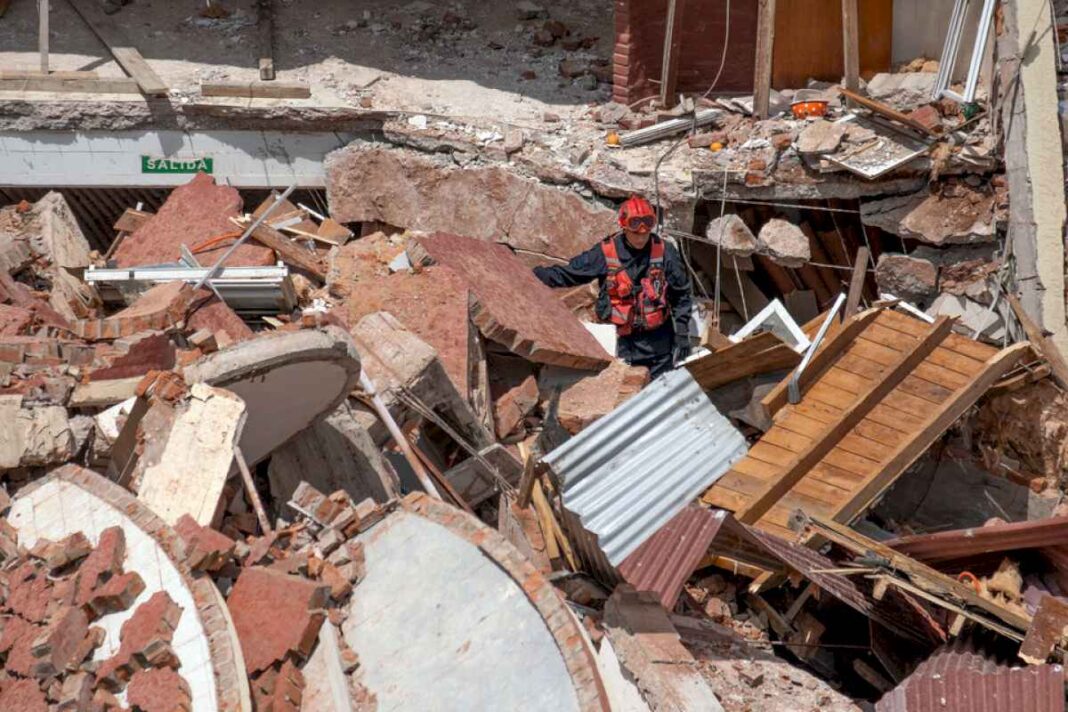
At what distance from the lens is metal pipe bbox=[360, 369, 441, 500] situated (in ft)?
24.2

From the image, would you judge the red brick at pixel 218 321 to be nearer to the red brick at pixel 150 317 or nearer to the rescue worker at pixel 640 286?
the red brick at pixel 150 317

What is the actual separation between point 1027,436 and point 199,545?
17.5ft

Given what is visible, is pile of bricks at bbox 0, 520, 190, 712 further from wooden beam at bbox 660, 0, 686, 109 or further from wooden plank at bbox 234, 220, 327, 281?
wooden beam at bbox 660, 0, 686, 109

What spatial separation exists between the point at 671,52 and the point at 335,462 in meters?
4.09

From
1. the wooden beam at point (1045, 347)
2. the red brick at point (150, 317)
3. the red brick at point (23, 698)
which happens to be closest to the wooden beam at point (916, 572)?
the wooden beam at point (1045, 347)

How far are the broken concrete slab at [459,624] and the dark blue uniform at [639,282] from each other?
9.58 feet

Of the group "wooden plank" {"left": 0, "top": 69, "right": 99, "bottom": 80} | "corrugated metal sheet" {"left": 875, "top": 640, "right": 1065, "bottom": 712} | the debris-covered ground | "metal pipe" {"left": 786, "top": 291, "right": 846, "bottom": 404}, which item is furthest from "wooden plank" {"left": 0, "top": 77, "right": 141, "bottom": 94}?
"corrugated metal sheet" {"left": 875, "top": 640, "right": 1065, "bottom": 712}

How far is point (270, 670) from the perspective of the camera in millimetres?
5688

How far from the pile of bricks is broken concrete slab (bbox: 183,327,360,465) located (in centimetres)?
102

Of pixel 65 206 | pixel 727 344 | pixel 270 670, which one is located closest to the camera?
pixel 270 670

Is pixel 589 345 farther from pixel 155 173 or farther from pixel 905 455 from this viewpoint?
pixel 155 173

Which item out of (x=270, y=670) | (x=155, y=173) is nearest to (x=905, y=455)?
(x=270, y=670)

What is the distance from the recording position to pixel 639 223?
28.4 feet

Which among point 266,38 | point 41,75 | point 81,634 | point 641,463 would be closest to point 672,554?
point 641,463
